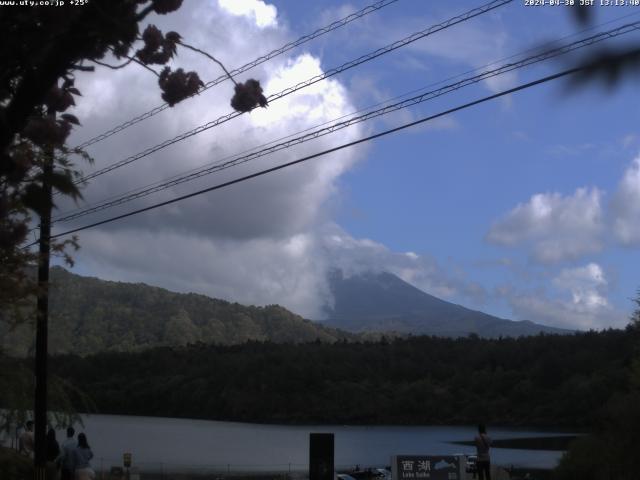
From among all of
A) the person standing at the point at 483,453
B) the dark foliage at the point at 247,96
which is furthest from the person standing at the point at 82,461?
the dark foliage at the point at 247,96

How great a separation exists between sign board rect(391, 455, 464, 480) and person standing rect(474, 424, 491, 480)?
0.62 meters

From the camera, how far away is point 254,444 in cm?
8888

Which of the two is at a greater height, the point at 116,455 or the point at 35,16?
the point at 35,16

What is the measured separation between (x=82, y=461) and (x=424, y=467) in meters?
7.19

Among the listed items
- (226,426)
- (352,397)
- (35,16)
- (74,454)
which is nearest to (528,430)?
(352,397)

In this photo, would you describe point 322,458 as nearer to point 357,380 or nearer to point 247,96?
point 247,96

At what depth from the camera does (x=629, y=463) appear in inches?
1103

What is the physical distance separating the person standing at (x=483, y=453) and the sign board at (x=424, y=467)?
62cm

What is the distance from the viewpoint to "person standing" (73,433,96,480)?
53.6 feet

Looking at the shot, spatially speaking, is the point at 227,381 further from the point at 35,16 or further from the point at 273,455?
the point at 35,16

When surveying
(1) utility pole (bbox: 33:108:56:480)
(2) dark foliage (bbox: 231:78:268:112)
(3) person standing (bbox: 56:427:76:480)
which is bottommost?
(3) person standing (bbox: 56:427:76:480)

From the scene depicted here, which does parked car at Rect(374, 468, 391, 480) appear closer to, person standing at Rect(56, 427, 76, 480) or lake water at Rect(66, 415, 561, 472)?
lake water at Rect(66, 415, 561, 472)

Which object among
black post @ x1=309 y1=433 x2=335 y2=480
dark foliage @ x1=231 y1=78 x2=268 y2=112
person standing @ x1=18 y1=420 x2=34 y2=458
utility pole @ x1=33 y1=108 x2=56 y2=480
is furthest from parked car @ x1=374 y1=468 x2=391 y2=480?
dark foliage @ x1=231 y1=78 x2=268 y2=112

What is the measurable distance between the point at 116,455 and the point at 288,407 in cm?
4966
